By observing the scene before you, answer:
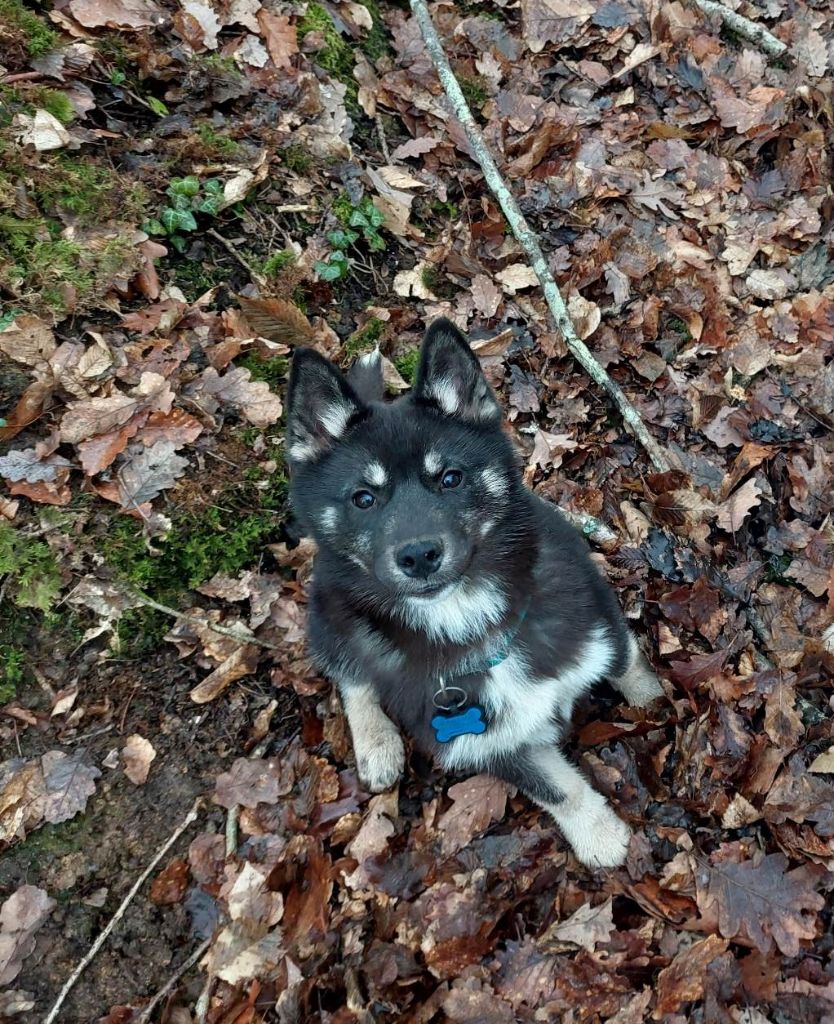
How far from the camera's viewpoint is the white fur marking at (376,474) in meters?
3.27

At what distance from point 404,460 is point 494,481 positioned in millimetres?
414

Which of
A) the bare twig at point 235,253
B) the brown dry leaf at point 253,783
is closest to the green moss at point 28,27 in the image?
the bare twig at point 235,253

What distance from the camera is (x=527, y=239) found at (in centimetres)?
517

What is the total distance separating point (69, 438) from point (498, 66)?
15.0 ft

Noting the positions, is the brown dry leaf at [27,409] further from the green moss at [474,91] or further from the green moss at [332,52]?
the green moss at [474,91]

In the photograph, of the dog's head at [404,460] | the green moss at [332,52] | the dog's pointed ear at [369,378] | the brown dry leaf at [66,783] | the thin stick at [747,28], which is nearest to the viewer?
the dog's head at [404,460]

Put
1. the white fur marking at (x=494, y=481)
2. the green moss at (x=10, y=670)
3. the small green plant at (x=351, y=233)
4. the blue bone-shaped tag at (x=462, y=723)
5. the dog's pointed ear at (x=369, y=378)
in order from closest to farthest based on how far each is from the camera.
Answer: the white fur marking at (x=494, y=481)
the blue bone-shaped tag at (x=462, y=723)
the green moss at (x=10, y=670)
the dog's pointed ear at (x=369, y=378)
the small green plant at (x=351, y=233)

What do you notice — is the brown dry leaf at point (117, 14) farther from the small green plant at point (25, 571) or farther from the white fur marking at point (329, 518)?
the white fur marking at point (329, 518)

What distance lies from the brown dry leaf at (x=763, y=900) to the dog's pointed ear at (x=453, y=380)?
7.25 ft

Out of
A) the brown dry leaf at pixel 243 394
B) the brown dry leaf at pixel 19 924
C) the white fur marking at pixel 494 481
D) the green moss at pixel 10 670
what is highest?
the white fur marking at pixel 494 481

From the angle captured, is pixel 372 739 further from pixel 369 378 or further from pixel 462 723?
pixel 369 378

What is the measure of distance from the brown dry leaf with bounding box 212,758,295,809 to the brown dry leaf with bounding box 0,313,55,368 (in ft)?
7.93

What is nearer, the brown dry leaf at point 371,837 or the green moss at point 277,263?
the brown dry leaf at point 371,837

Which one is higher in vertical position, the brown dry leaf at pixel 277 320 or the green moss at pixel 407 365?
the brown dry leaf at pixel 277 320
